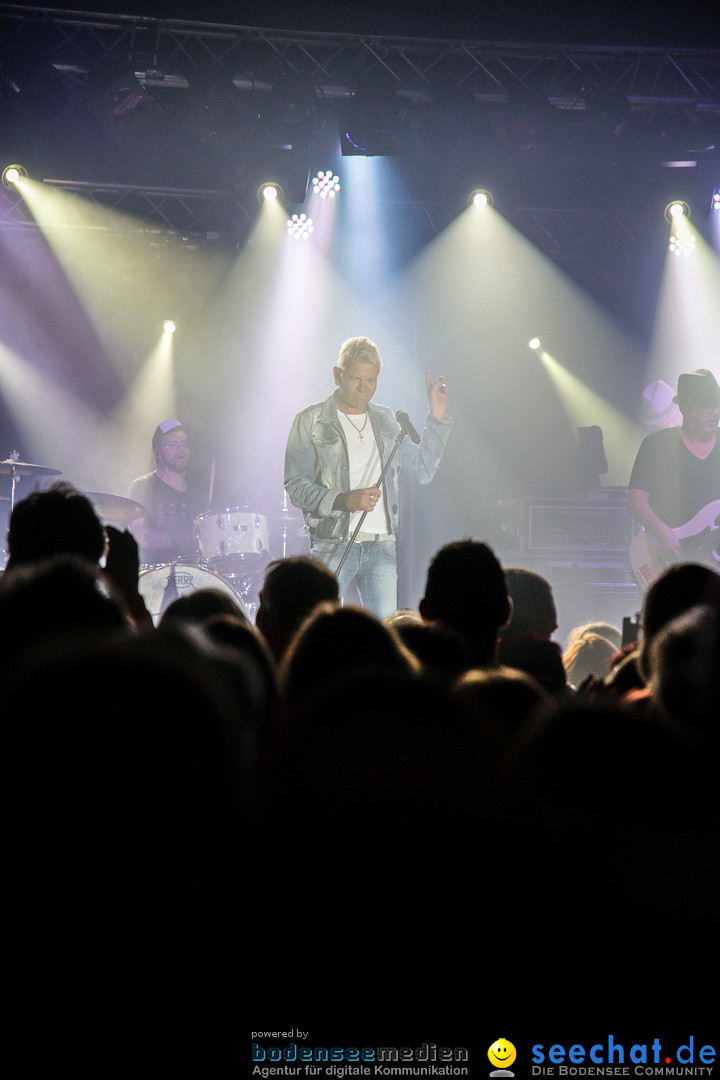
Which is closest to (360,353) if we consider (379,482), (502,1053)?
(379,482)

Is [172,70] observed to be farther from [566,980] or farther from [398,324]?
[566,980]

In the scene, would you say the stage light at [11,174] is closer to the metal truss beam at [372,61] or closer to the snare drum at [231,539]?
the metal truss beam at [372,61]

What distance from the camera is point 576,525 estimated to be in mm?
7664

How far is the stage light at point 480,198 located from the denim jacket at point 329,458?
2357 millimetres

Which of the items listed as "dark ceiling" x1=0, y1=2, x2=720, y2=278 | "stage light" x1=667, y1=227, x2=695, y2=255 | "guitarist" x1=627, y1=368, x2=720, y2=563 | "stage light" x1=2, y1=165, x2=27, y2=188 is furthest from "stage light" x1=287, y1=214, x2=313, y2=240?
"guitarist" x1=627, y1=368, x2=720, y2=563

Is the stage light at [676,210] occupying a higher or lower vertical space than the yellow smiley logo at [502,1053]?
higher

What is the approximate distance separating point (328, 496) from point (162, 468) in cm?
330

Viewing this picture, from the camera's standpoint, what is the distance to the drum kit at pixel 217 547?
6.92 metres

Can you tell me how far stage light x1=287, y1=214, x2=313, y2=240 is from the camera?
26.3 ft

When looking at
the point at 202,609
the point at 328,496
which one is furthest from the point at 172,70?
the point at 202,609

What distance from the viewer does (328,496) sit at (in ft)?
20.5

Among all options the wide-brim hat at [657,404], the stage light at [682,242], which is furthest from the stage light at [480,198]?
the wide-brim hat at [657,404]

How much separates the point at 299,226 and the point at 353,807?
8050 mm

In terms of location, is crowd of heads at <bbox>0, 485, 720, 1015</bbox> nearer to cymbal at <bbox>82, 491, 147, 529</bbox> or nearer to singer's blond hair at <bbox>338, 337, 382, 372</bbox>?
singer's blond hair at <bbox>338, 337, 382, 372</bbox>
